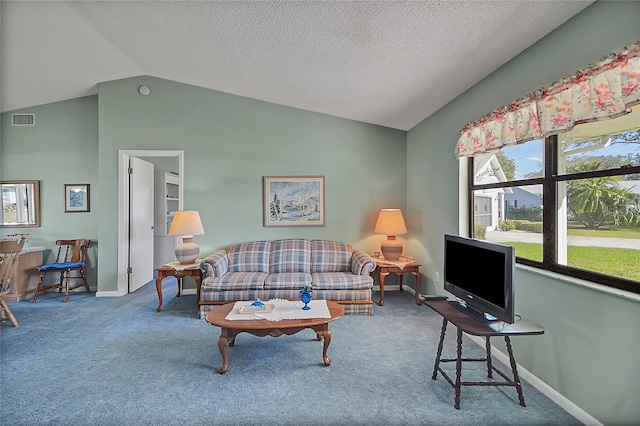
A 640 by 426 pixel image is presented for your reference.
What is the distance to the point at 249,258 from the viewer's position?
4.02m

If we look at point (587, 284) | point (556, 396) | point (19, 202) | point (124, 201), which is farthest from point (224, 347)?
point (19, 202)

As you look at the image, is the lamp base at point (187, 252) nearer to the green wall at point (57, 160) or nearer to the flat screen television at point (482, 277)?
the green wall at point (57, 160)

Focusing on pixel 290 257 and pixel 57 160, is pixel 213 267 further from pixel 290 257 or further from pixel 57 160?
pixel 57 160

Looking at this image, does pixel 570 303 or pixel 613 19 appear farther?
pixel 570 303

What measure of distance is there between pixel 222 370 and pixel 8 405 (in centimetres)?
130

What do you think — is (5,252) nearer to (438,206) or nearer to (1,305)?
(1,305)

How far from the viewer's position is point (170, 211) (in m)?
5.88

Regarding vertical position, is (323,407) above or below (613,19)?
below

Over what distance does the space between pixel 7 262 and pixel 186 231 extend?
1.72 m

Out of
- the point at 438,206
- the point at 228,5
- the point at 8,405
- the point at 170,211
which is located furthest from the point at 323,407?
the point at 170,211

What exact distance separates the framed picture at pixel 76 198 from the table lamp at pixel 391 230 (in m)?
4.45

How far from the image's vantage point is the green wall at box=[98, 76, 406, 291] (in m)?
4.27

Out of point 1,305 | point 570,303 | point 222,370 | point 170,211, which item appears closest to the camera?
point 570,303

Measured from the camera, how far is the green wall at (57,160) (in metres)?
4.49
